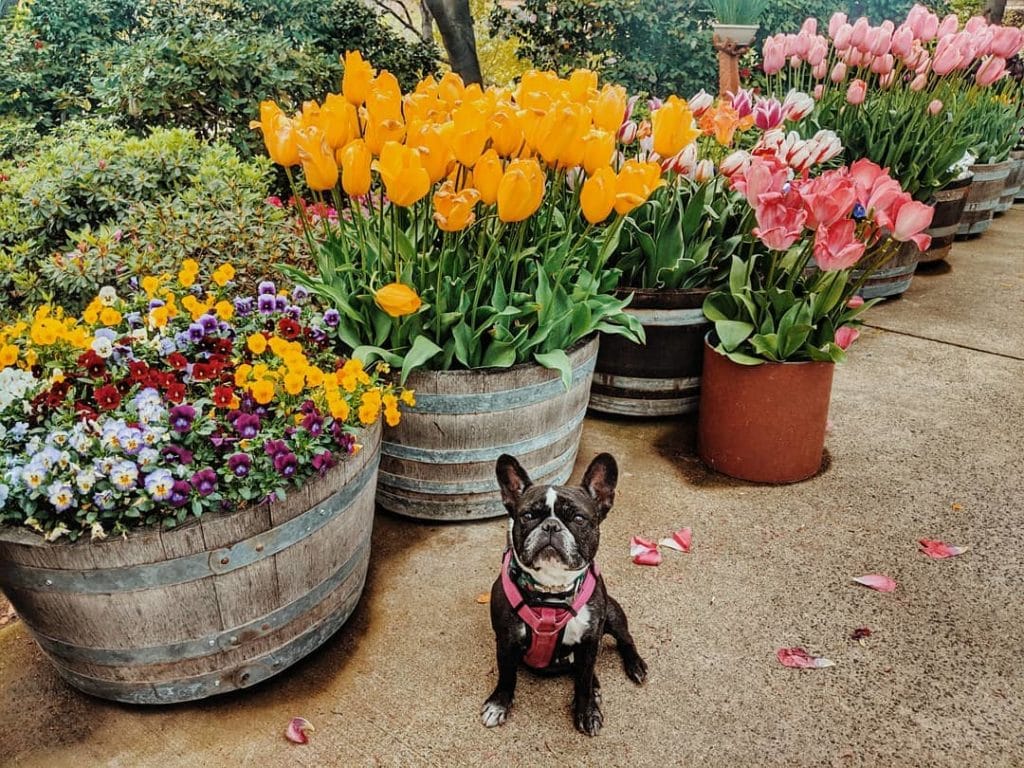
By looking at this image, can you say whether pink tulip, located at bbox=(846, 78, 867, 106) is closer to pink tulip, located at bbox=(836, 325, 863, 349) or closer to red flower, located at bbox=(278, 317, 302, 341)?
pink tulip, located at bbox=(836, 325, 863, 349)

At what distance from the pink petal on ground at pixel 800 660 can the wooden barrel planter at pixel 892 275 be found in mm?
3458

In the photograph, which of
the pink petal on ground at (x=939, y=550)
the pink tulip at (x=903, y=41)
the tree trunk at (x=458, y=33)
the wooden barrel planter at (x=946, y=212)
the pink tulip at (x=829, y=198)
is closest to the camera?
the pink tulip at (x=829, y=198)

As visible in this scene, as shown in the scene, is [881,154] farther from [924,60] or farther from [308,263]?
[308,263]

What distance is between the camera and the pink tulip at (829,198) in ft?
8.54

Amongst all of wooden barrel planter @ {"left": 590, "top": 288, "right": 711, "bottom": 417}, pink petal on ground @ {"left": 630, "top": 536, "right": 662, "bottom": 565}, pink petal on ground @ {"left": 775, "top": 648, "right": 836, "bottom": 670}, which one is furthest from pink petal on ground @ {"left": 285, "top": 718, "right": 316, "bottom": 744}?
wooden barrel planter @ {"left": 590, "top": 288, "right": 711, "bottom": 417}

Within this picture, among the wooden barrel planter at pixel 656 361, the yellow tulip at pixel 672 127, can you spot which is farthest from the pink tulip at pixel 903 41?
the yellow tulip at pixel 672 127

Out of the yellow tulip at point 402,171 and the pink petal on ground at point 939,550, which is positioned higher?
the yellow tulip at point 402,171

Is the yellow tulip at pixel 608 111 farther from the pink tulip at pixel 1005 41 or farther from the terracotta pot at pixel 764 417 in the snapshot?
the pink tulip at pixel 1005 41

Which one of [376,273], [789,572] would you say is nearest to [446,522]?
[376,273]

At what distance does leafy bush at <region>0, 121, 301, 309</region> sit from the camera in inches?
127

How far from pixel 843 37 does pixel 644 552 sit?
11.2 ft

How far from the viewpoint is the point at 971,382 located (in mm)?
4191

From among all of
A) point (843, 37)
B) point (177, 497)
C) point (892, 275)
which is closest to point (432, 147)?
point (177, 497)

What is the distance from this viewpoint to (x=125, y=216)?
358cm
